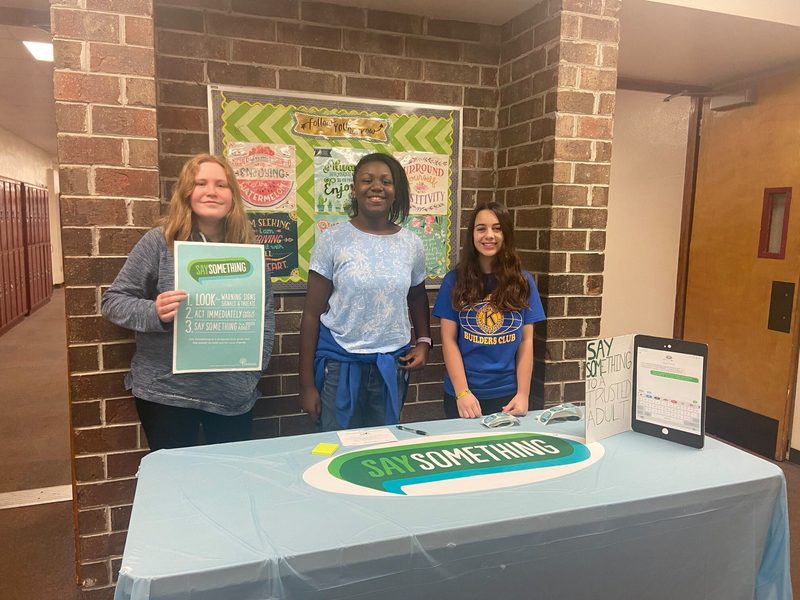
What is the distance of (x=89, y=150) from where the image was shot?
1.95 m

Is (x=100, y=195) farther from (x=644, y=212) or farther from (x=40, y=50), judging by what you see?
(x=644, y=212)

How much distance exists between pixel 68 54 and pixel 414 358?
5.14 feet

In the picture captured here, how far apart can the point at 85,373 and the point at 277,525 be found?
1316mm

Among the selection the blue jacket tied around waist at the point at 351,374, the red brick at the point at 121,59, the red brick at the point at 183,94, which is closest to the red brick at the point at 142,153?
the red brick at the point at 121,59

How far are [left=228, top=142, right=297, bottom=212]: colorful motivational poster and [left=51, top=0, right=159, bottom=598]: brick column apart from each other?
0.50 meters

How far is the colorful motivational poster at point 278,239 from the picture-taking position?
254cm

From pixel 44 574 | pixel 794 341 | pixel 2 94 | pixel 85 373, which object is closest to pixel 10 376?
pixel 2 94

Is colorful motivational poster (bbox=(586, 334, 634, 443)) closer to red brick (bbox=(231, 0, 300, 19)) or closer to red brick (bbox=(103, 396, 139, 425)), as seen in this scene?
red brick (bbox=(103, 396, 139, 425))

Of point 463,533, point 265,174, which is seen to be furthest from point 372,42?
point 463,533

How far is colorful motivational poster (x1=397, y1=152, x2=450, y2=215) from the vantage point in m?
2.72

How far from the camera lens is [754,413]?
3621mm

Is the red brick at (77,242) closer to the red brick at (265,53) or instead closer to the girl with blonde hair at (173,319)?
the girl with blonde hair at (173,319)

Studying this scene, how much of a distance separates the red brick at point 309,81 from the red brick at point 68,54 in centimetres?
81

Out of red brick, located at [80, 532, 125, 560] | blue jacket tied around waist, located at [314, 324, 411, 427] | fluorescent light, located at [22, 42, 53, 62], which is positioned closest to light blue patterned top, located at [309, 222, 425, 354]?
blue jacket tied around waist, located at [314, 324, 411, 427]
